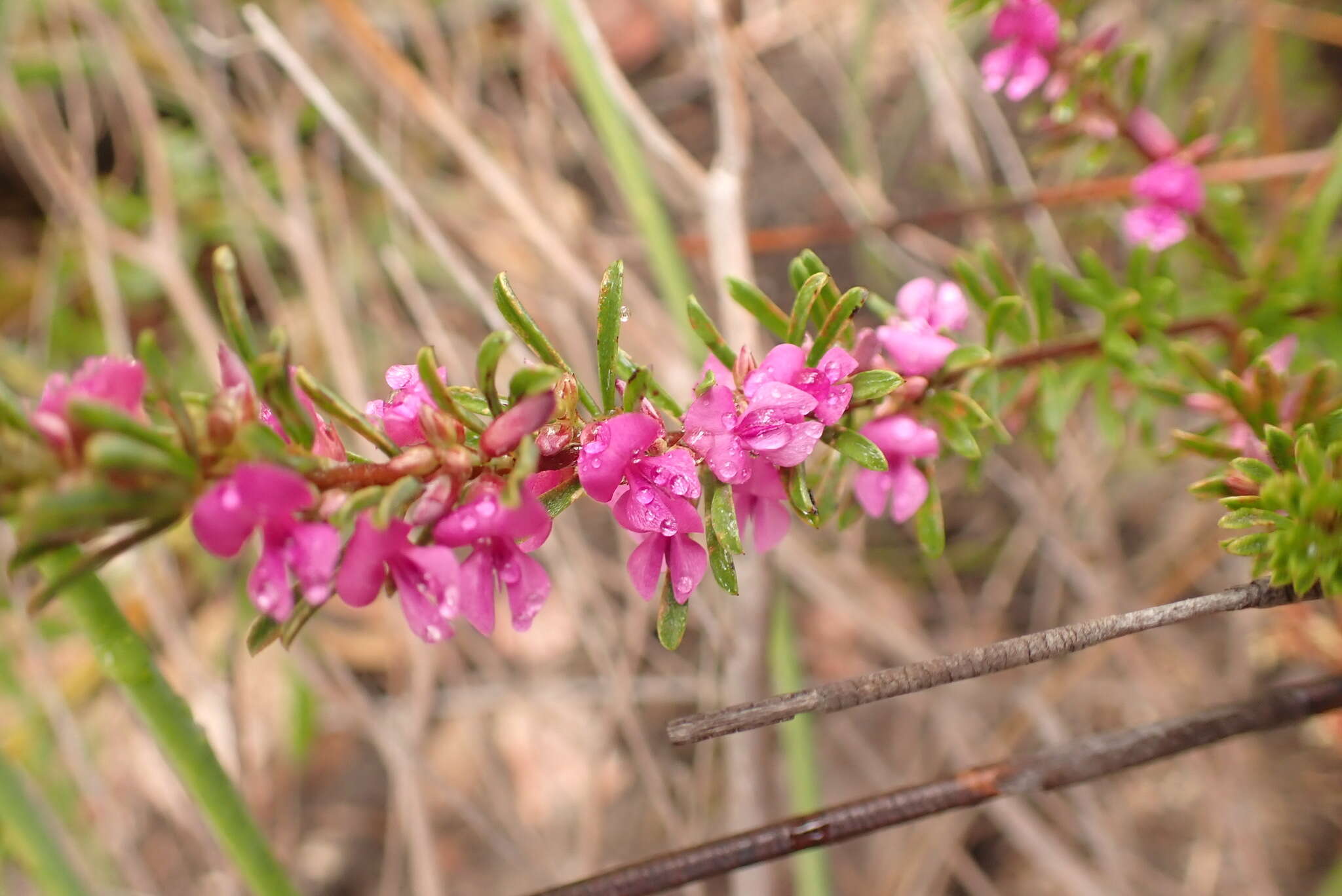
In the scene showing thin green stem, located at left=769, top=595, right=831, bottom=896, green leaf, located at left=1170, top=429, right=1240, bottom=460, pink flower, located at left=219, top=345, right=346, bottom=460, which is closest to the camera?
pink flower, located at left=219, top=345, right=346, bottom=460

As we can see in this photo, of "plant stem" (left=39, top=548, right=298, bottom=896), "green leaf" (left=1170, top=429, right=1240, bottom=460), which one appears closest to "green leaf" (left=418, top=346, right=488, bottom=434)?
"plant stem" (left=39, top=548, right=298, bottom=896)

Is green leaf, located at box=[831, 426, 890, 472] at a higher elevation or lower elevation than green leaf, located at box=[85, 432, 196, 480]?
lower

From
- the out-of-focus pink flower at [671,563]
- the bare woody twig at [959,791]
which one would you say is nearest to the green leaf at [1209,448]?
the bare woody twig at [959,791]

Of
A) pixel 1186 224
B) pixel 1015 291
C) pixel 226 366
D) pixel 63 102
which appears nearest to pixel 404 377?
pixel 226 366

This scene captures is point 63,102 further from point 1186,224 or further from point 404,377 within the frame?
point 1186,224

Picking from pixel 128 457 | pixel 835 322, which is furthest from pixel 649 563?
pixel 128 457

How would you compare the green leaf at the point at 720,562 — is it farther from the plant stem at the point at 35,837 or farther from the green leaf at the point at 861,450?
the plant stem at the point at 35,837

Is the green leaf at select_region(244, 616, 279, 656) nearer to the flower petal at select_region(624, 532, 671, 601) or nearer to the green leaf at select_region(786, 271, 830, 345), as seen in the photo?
the flower petal at select_region(624, 532, 671, 601)

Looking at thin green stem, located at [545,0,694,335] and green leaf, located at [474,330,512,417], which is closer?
green leaf, located at [474,330,512,417]
